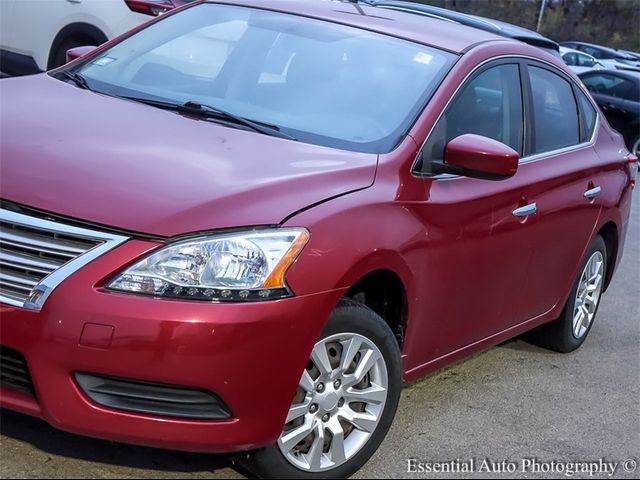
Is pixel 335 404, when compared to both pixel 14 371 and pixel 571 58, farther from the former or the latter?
pixel 571 58

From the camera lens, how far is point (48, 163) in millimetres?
3500

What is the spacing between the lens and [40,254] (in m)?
3.28

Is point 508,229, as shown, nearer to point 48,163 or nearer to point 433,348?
point 433,348

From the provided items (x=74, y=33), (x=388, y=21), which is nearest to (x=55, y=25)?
(x=74, y=33)

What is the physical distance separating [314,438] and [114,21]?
6.26m

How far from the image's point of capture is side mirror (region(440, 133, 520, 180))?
415 cm

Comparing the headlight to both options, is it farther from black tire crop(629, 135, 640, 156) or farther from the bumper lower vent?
black tire crop(629, 135, 640, 156)

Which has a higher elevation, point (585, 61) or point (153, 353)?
point (153, 353)

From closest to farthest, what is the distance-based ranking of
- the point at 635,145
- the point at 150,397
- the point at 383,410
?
1. the point at 150,397
2. the point at 383,410
3. the point at 635,145

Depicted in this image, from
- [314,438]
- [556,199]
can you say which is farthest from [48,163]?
[556,199]

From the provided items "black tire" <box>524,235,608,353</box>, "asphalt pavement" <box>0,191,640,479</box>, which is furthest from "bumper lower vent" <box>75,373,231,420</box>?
"black tire" <box>524,235,608,353</box>

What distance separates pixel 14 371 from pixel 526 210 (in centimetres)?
242

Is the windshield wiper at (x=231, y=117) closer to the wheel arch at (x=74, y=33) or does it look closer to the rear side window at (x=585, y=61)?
the wheel arch at (x=74, y=33)

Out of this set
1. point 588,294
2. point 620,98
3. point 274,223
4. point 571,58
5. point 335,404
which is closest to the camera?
point 274,223
